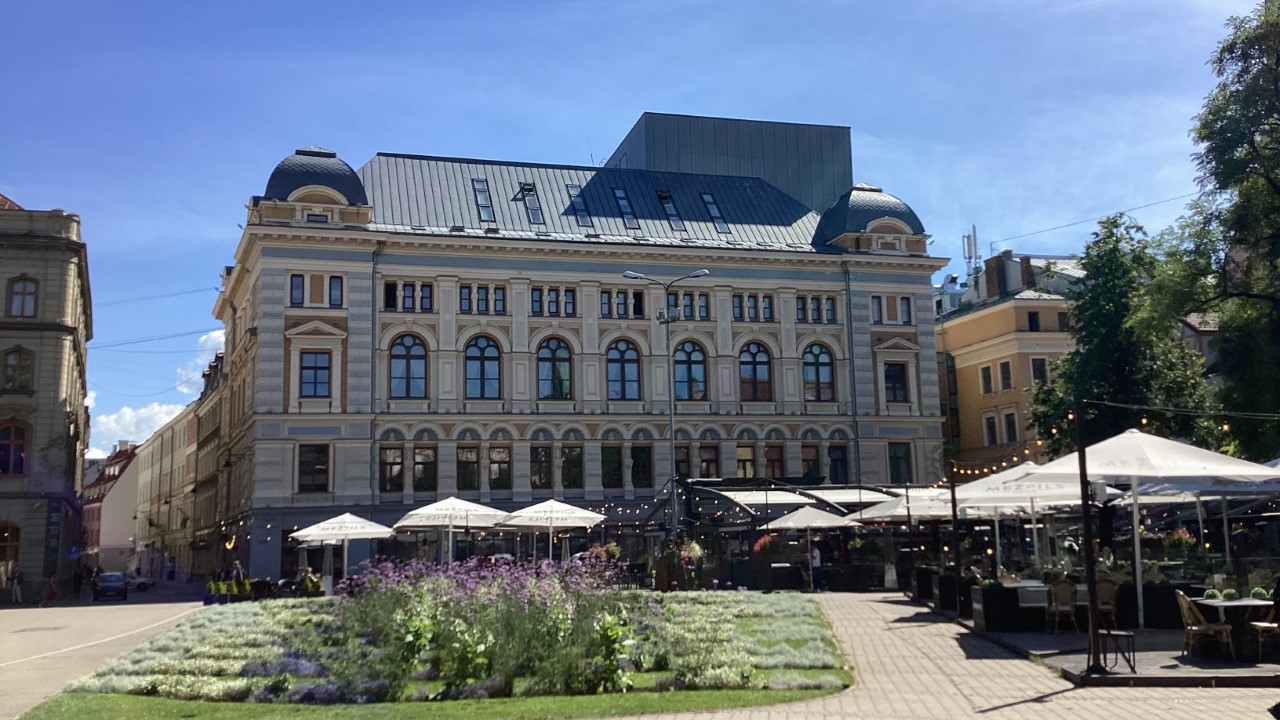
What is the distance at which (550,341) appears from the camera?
5450cm

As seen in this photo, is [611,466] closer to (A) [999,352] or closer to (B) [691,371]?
(B) [691,371]

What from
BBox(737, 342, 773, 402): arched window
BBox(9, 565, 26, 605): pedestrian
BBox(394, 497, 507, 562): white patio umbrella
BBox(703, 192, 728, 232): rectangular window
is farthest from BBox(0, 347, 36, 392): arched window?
BBox(703, 192, 728, 232): rectangular window

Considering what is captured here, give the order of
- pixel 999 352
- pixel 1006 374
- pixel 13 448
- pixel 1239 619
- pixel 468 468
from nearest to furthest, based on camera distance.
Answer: pixel 1239 619 < pixel 13 448 < pixel 468 468 < pixel 1006 374 < pixel 999 352

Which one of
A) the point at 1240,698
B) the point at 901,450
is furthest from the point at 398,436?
the point at 1240,698

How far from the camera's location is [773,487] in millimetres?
44875

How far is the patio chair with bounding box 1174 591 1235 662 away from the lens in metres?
16.8

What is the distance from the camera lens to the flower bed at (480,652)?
1558cm

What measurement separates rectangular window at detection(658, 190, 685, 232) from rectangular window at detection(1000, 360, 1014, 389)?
19.1 metres

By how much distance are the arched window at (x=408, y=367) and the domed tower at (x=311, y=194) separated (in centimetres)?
550

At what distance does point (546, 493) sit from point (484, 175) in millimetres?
15901

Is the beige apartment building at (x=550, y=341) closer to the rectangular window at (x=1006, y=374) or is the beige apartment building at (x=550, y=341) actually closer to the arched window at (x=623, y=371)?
the arched window at (x=623, y=371)

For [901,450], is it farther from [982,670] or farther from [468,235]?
[982,670]

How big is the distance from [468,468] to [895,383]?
20952 millimetres

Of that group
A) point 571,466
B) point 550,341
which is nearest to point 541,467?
point 571,466
